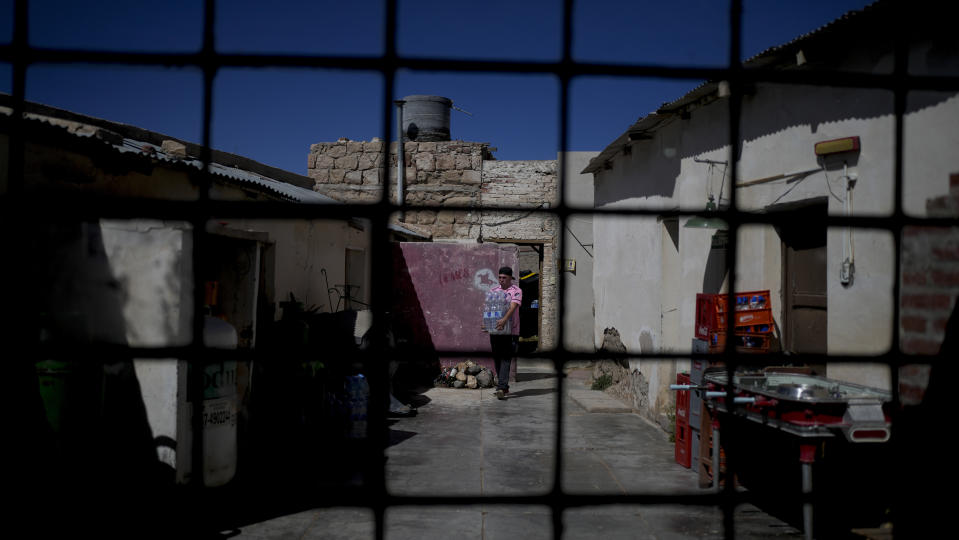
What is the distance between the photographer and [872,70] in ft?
13.4

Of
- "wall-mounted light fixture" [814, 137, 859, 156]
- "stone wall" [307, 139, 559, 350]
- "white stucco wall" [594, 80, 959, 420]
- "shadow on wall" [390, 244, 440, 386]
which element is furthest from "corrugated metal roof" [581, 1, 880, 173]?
"shadow on wall" [390, 244, 440, 386]

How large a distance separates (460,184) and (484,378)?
4.07 meters

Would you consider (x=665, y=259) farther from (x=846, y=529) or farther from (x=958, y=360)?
(x=958, y=360)

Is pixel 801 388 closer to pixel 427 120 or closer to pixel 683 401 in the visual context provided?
pixel 683 401

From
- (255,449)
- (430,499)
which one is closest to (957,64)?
(430,499)

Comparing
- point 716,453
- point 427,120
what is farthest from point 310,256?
point 716,453

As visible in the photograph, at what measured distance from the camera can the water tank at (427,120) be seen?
12.6m

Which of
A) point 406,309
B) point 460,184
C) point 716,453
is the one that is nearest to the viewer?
point 716,453

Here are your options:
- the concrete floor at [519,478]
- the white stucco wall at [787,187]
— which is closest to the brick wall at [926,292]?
the white stucco wall at [787,187]

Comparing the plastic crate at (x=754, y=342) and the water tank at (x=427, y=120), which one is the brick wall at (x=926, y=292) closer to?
the plastic crate at (x=754, y=342)

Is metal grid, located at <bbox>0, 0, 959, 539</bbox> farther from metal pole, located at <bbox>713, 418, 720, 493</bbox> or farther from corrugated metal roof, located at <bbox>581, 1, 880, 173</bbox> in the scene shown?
metal pole, located at <bbox>713, 418, 720, 493</bbox>

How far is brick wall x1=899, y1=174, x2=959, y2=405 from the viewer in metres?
1.81

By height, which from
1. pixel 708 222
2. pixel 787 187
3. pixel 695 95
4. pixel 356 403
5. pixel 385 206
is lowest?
pixel 356 403

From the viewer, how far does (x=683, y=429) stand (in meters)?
5.55
